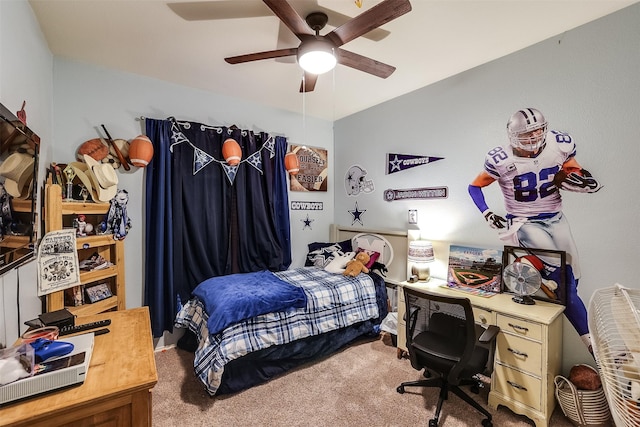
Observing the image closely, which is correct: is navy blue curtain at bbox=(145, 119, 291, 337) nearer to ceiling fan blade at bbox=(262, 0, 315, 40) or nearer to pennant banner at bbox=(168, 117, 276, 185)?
pennant banner at bbox=(168, 117, 276, 185)

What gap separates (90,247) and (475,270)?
3.20 m

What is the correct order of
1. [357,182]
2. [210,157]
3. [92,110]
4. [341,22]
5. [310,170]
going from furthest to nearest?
[310,170]
[357,182]
[210,157]
[92,110]
[341,22]

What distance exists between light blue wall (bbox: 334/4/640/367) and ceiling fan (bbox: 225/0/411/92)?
3.52 feet

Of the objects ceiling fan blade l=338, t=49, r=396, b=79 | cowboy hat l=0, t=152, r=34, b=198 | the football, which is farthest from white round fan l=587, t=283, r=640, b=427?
the football

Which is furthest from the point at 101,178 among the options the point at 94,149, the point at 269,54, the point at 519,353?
the point at 519,353

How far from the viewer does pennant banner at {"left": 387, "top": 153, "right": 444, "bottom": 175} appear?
3.08 meters

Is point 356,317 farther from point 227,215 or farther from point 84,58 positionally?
point 84,58

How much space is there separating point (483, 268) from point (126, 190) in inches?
129

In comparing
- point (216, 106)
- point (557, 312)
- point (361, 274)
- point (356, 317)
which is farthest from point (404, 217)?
point (216, 106)

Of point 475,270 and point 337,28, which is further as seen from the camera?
point 475,270

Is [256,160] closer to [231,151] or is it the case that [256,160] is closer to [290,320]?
[231,151]

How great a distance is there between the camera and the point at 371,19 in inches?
60.7

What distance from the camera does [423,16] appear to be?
1.92m

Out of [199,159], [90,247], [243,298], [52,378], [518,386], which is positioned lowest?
[518,386]
